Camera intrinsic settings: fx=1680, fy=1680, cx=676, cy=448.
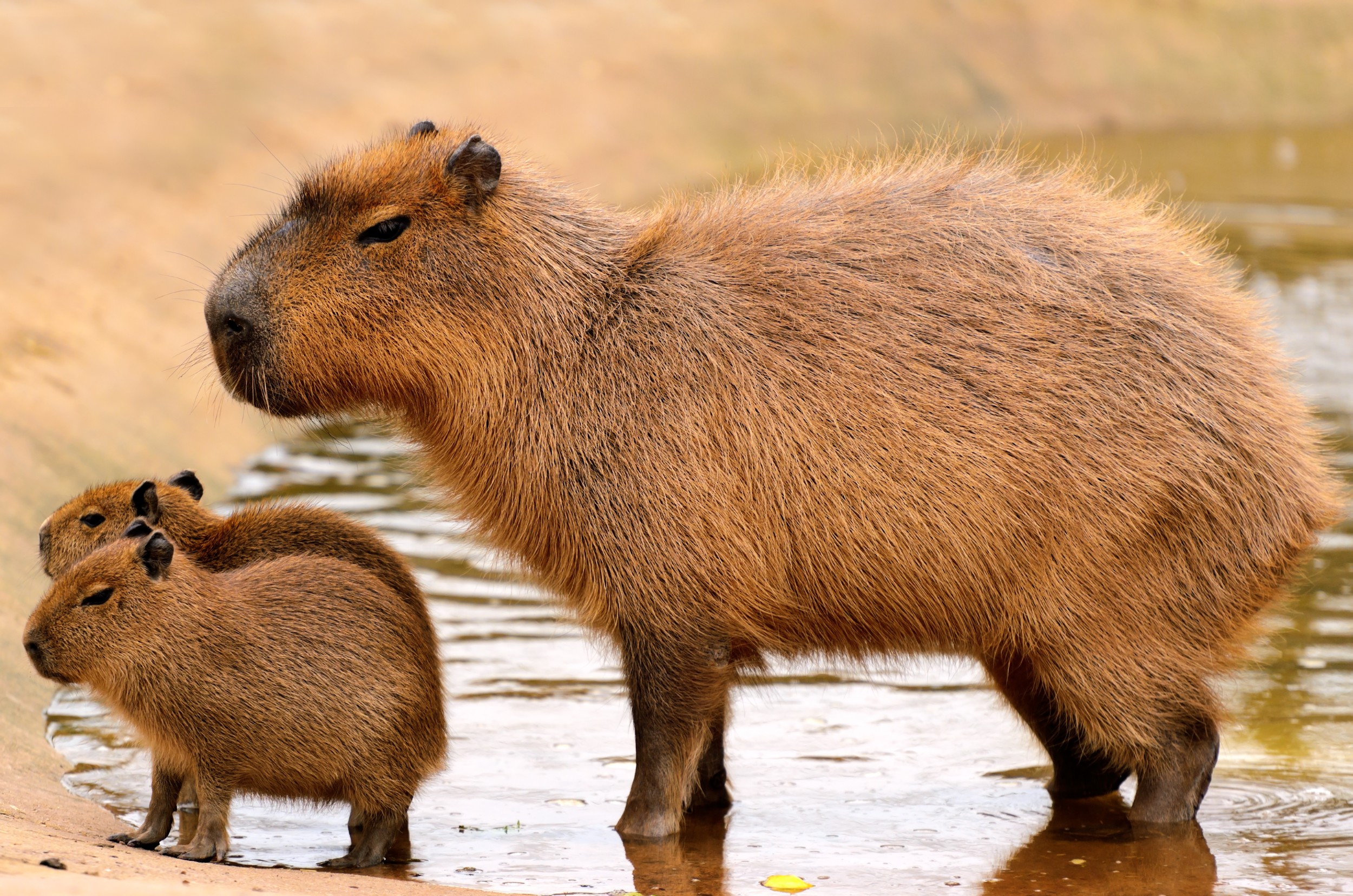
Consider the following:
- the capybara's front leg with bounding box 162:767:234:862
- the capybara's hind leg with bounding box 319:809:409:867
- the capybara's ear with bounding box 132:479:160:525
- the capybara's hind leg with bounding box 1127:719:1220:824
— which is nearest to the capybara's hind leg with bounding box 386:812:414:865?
the capybara's hind leg with bounding box 319:809:409:867

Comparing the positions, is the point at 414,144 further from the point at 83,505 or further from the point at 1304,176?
the point at 1304,176

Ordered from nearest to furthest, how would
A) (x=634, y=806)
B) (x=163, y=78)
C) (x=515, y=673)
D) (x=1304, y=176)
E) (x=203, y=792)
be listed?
(x=203, y=792), (x=634, y=806), (x=515, y=673), (x=163, y=78), (x=1304, y=176)

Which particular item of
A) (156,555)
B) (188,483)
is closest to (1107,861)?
(156,555)

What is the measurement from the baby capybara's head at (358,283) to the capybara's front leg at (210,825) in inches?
41.0

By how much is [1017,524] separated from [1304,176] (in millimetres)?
13967

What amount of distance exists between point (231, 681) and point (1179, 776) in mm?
2633

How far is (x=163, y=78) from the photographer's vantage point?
12.1 metres

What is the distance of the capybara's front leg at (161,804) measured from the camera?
4422 mm

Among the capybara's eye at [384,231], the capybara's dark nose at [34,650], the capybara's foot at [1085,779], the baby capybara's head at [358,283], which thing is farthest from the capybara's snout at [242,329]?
the capybara's foot at [1085,779]

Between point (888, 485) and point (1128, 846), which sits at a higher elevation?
point (888, 485)

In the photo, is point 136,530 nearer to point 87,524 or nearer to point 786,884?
point 87,524

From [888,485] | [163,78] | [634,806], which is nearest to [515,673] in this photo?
[634,806]

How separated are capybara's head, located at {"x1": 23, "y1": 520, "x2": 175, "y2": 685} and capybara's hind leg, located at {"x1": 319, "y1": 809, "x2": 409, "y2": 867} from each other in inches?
30.4

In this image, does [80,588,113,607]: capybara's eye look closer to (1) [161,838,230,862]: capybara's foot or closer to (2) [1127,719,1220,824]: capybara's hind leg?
(1) [161,838,230,862]: capybara's foot
